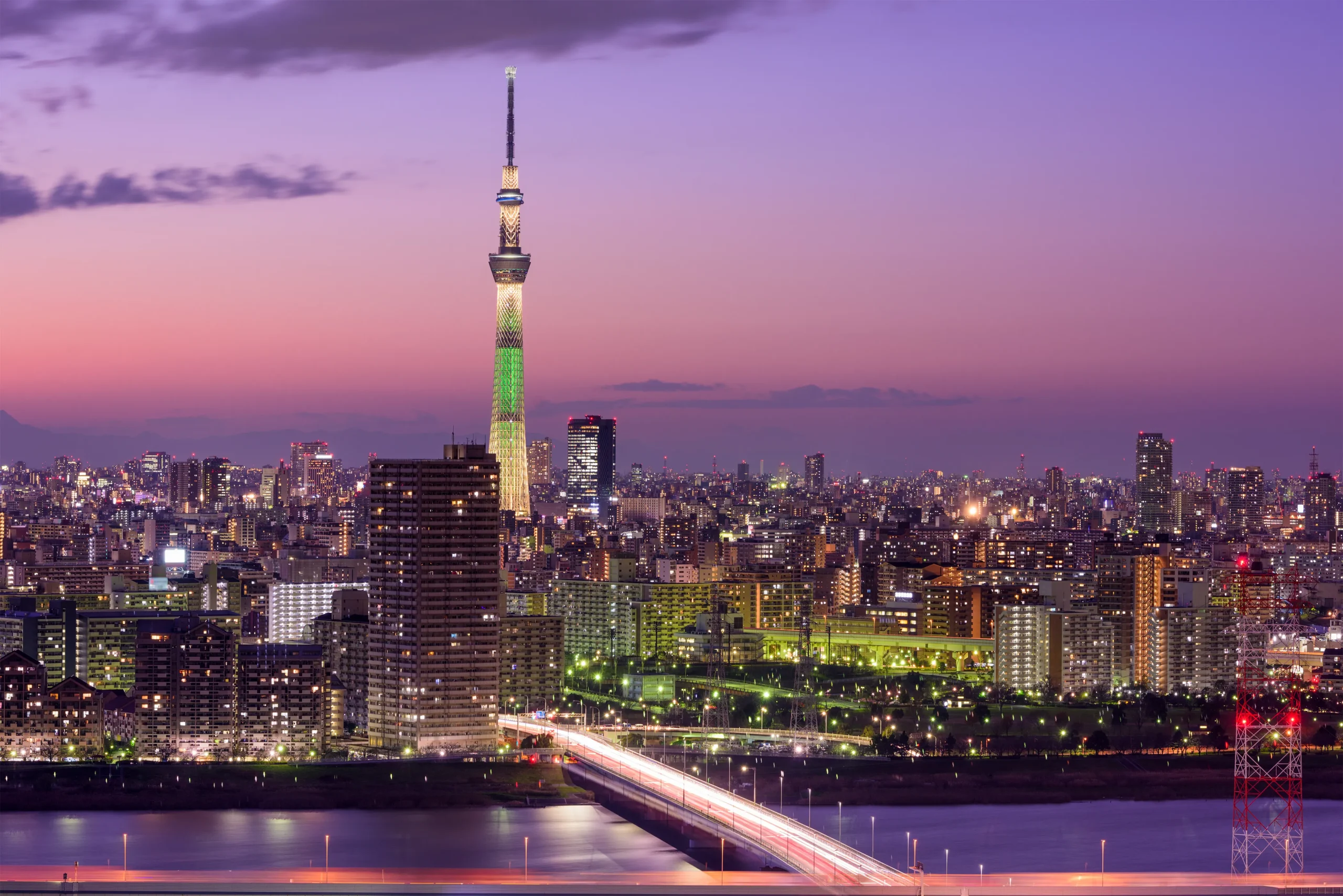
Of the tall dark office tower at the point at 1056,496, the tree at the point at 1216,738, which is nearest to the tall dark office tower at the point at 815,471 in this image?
the tall dark office tower at the point at 1056,496

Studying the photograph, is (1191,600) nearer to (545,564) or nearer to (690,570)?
(690,570)

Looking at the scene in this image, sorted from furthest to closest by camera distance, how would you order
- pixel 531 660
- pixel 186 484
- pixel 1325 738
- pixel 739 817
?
1. pixel 186 484
2. pixel 531 660
3. pixel 1325 738
4. pixel 739 817

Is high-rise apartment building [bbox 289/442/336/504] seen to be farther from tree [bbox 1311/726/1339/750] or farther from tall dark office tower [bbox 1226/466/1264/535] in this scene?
tree [bbox 1311/726/1339/750]

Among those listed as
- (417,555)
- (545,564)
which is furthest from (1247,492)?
(417,555)

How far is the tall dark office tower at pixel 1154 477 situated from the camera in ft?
193

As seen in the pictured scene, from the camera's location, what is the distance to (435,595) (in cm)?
2464

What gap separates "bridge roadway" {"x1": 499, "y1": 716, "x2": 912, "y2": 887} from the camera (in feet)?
52.7

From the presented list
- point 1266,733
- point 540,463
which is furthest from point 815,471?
point 1266,733

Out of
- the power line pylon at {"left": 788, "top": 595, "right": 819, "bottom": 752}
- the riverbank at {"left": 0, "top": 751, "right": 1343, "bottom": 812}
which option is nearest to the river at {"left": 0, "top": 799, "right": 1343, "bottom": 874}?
the riverbank at {"left": 0, "top": 751, "right": 1343, "bottom": 812}

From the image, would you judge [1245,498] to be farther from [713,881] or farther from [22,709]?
[713,881]

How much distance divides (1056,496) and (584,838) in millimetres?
53834

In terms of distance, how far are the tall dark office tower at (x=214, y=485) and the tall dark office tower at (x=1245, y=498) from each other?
87.2ft

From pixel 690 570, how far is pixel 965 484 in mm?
46337

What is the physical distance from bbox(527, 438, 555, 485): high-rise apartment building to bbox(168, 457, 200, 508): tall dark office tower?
432 inches
